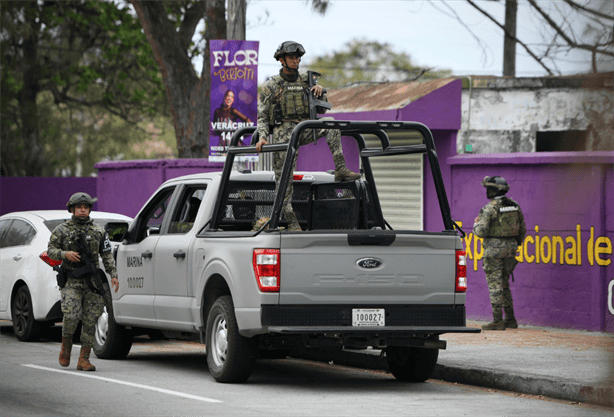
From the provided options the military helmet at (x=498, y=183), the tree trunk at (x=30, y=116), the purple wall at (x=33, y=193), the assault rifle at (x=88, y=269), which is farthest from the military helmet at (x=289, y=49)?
the tree trunk at (x=30, y=116)

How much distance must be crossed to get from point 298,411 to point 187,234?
291 centimetres

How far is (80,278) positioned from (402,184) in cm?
753

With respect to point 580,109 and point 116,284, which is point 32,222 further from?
point 580,109

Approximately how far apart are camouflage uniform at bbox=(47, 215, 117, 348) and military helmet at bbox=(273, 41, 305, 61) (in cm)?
257

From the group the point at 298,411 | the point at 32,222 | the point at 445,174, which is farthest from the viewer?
the point at 445,174

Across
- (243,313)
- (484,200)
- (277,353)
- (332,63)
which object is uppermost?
(332,63)

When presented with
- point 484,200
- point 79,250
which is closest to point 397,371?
point 79,250

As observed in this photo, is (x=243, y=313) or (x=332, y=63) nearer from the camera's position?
(x=243, y=313)

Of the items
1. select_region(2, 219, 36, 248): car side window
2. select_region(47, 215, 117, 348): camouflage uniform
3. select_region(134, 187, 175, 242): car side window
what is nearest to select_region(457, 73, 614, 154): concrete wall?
select_region(2, 219, 36, 248): car side window

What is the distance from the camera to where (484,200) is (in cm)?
1405

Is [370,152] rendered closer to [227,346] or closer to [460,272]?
[460,272]

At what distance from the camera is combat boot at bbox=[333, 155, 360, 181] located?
939 centimetres

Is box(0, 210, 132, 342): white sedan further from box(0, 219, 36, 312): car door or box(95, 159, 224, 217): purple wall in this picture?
box(95, 159, 224, 217): purple wall

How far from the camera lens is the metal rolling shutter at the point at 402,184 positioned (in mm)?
15883
